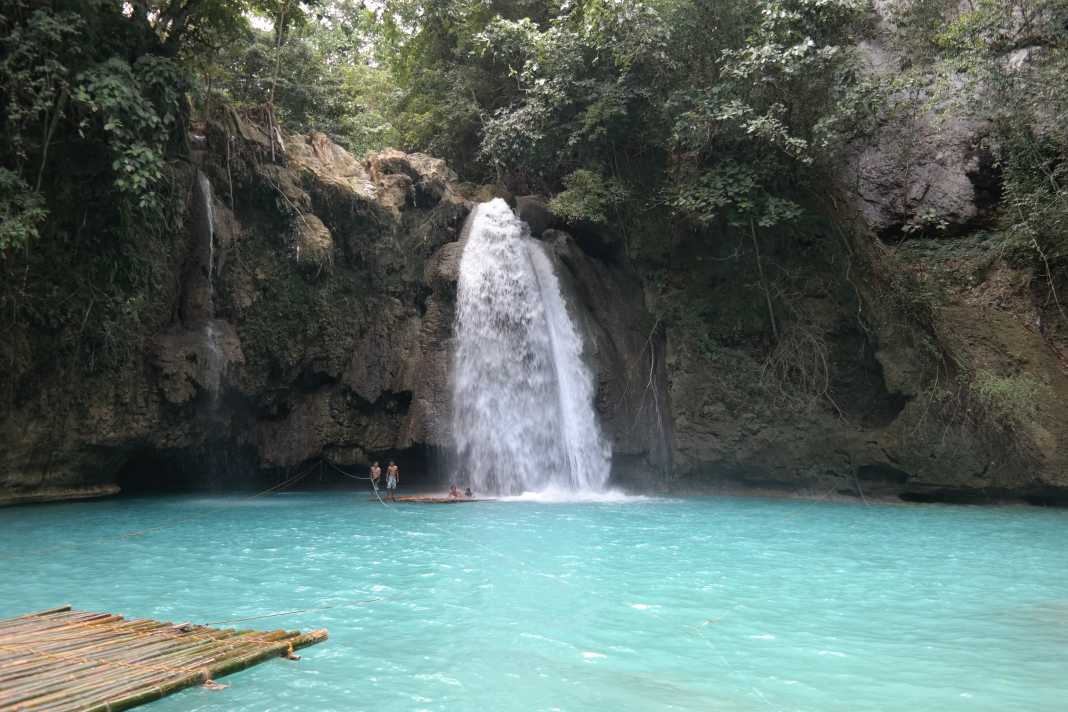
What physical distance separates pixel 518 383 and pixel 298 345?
4.66 meters

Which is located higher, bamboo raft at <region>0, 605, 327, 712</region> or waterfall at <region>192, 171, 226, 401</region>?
waterfall at <region>192, 171, 226, 401</region>

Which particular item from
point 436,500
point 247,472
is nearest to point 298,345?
point 247,472

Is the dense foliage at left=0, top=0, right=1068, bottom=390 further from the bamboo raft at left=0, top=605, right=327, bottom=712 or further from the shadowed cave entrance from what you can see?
the bamboo raft at left=0, top=605, right=327, bottom=712

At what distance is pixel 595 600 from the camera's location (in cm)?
687

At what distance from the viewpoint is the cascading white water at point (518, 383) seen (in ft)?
51.7

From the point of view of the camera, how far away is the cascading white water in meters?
15.8

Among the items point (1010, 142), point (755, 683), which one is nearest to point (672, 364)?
point (1010, 142)

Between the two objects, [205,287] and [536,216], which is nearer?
[205,287]

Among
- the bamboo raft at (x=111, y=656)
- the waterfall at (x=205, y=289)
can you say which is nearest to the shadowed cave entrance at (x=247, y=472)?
the waterfall at (x=205, y=289)

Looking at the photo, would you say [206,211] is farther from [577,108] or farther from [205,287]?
[577,108]

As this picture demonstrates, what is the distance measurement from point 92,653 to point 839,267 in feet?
49.2

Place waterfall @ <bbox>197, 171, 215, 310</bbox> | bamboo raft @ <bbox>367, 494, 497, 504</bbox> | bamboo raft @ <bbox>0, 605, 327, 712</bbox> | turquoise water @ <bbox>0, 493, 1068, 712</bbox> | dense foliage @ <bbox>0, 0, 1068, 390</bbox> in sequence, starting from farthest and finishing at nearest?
1. waterfall @ <bbox>197, 171, 215, 310</bbox>
2. bamboo raft @ <bbox>367, 494, 497, 504</bbox>
3. dense foliage @ <bbox>0, 0, 1068, 390</bbox>
4. turquoise water @ <bbox>0, 493, 1068, 712</bbox>
5. bamboo raft @ <bbox>0, 605, 327, 712</bbox>

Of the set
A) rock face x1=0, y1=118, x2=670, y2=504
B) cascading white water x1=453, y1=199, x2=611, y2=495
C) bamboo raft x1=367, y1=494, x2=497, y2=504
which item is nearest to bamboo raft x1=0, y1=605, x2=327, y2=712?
bamboo raft x1=367, y1=494, x2=497, y2=504

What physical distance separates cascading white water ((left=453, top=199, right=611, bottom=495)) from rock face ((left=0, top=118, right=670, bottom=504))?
0.44 m
